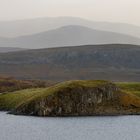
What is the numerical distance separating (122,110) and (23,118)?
2839cm

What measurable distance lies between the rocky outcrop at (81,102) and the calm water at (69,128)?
298 inches

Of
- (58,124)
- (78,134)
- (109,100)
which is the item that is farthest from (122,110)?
(78,134)

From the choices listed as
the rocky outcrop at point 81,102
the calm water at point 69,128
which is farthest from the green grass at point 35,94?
the calm water at point 69,128

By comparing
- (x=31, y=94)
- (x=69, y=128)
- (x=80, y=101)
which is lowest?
(x=69, y=128)

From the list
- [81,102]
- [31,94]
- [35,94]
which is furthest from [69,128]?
[31,94]

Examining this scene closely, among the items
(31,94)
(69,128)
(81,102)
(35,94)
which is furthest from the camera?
(31,94)

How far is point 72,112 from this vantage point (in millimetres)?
135125

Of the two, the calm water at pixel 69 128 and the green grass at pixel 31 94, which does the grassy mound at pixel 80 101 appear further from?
the calm water at pixel 69 128

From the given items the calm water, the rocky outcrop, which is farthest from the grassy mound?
the calm water

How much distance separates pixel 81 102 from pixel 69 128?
29.6 meters

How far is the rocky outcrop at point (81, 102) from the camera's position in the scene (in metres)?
133

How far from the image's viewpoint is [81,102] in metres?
136

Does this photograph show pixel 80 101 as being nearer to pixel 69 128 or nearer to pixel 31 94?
pixel 31 94

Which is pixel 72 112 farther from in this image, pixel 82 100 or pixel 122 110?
pixel 122 110
